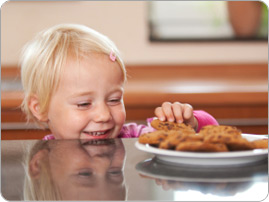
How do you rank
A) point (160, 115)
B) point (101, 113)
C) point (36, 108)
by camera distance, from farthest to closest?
point (36, 108) → point (101, 113) → point (160, 115)

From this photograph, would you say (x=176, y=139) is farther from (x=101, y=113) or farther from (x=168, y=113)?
(x=101, y=113)

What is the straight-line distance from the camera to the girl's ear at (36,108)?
1.27 meters

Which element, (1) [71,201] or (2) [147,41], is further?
(2) [147,41]

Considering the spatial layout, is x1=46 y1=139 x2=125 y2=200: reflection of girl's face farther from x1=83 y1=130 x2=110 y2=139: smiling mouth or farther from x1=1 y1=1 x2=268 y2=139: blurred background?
x1=1 y1=1 x2=268 y2=139: blurred background

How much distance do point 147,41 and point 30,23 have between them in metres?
0.84

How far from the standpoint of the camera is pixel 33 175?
62cm

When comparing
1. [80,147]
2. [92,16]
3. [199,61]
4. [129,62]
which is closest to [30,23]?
[92,16]

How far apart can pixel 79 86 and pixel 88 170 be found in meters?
0.55

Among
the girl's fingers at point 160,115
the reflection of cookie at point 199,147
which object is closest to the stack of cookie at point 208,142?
the reflection of cookie at point 199,147

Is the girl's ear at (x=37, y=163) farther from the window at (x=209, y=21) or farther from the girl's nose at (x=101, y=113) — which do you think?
the window at (x=209, y=21)

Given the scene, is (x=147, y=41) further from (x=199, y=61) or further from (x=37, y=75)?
(x=37, y=75)

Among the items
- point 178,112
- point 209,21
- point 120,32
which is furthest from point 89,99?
point 209,21

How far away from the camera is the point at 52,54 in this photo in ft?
3.97

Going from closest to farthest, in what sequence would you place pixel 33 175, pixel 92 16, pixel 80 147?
pixel 33 175, pixel 80 147, pixel 92 16
